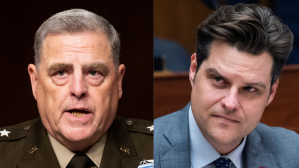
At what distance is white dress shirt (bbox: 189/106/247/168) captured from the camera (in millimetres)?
1411

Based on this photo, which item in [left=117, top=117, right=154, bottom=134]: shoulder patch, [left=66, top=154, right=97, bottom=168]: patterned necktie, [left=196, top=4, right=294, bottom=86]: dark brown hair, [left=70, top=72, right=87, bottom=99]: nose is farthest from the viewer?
[left=117, top=117, right=154, bottom=134]: shoulder patch

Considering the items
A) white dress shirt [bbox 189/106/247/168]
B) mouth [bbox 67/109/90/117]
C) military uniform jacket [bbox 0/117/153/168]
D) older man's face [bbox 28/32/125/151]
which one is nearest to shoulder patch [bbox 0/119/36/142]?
military uniform jacket [bbox 0/117/153/168]

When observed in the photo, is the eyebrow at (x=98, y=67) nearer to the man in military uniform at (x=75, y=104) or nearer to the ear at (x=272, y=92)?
the man in military uniform at (x=75, y=104)

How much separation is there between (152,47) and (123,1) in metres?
0.28

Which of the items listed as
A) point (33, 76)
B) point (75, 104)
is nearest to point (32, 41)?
point (33, 76)

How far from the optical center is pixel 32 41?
154cm

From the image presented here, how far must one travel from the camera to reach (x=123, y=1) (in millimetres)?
1617

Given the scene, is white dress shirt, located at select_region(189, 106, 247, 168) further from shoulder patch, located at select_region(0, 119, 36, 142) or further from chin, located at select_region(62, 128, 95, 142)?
shoulder patch, located at select_region(0, 119, 36, 142)

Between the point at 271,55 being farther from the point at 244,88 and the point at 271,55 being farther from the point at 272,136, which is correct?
the point at 272,136

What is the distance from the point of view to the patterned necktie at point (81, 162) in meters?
1.49

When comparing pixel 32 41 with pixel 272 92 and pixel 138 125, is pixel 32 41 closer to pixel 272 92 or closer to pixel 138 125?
pixel 138 125

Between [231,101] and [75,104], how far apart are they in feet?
2.18

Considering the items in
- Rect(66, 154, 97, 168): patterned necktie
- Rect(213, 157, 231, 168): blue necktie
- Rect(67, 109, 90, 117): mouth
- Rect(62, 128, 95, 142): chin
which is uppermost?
Rect(67, 109, 90, 117): mouth

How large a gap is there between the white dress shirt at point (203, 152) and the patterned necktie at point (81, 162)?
477 millimetres
